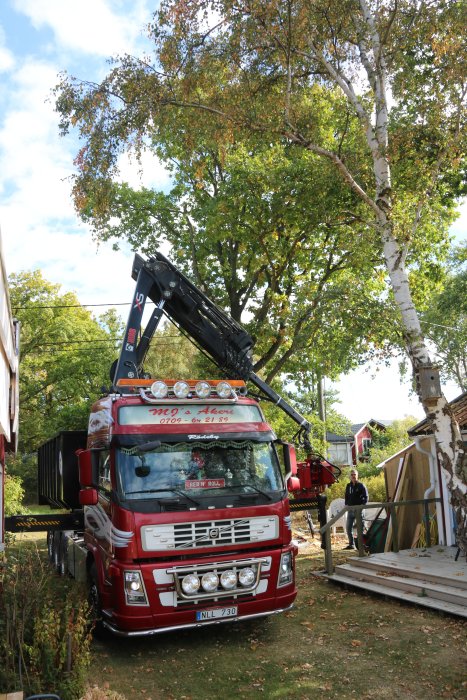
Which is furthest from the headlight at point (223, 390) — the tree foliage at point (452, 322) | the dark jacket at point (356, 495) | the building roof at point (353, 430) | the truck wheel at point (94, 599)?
the building roof at point (353, 430)

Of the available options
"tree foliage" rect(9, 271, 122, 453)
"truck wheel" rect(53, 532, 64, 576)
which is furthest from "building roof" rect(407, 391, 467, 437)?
"tree foliage" rect(9, 271, 122, 453)

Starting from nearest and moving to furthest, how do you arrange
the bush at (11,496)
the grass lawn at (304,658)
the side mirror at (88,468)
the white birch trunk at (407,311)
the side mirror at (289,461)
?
the grass lawn at (304,658)
the side mirror at (88,468)
the side mirror at (289,461)
the white birch trunk at (407,311)
the bush at (11,496)

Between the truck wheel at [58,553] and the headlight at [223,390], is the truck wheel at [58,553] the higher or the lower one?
the lower one

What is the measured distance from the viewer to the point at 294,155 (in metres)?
17.6

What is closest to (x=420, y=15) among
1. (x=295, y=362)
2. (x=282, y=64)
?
(x=282, y=64)

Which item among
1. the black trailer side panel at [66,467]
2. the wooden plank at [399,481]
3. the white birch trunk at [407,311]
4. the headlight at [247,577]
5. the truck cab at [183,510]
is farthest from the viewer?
the wooden plank at [399,481]

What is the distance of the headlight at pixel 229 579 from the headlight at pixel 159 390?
239 cm

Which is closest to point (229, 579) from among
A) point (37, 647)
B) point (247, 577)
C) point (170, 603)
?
point (247, 577)

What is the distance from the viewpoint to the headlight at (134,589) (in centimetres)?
701

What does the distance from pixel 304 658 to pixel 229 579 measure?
1.24m

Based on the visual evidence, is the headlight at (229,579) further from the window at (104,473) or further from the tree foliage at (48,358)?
the tree foliage at (48,358)

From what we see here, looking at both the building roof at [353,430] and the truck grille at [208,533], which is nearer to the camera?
the truck grille at [208,533]

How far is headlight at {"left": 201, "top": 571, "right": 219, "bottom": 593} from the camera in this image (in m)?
7.27

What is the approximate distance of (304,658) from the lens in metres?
7.13
